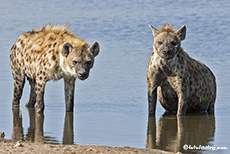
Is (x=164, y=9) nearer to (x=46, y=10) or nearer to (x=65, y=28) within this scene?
(x=46, y=10)

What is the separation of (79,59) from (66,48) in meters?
0.24

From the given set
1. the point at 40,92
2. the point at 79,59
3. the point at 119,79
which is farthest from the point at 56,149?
the point at 119,79

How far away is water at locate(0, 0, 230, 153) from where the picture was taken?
20.2 feet

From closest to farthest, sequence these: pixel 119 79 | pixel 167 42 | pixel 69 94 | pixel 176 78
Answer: pixel 167 42 < pixel 176 78 < pixel 69 94 < pixel 119 79

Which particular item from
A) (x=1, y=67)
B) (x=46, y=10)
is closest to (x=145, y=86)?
(x=1, y=67)

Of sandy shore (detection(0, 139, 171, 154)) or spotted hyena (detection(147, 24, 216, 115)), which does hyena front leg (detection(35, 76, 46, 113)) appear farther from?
sandy shore (detection(0, 139, 171, 154))

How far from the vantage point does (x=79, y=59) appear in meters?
7.32

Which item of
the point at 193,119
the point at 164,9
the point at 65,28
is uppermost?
the point at 164,9

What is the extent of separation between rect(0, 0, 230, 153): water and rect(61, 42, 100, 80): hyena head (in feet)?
1.71

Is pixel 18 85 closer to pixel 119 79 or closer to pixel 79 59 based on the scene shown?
pixel 79 59

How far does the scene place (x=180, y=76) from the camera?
7609 millimetres

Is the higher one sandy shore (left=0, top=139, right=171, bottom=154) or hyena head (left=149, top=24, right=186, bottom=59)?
hyena head (left=149, top=24, right=186, bottom=59)

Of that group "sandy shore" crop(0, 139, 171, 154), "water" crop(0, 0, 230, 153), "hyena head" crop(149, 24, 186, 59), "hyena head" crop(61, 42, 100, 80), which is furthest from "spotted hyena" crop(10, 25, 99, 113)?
"sandy shore" crop(0, 139, 171, 154)

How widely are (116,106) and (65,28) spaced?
123 centimetres
